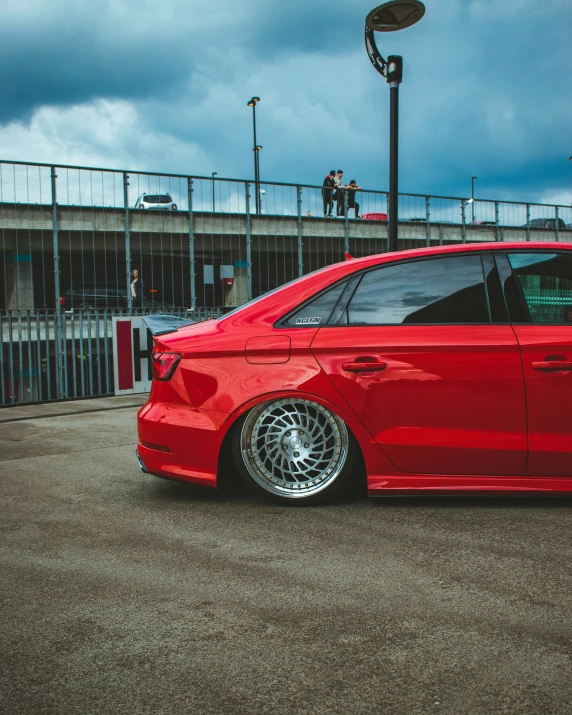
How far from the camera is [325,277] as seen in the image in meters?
4.65

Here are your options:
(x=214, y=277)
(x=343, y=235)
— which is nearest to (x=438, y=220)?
(x=343, y=235)

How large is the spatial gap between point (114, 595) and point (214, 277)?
39.1 feet

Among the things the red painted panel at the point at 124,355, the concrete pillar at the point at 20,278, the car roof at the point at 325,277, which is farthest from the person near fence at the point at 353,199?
the car roof at the point at 325,277

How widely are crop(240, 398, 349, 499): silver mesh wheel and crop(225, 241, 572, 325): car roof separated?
549 mm

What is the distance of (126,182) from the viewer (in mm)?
14562

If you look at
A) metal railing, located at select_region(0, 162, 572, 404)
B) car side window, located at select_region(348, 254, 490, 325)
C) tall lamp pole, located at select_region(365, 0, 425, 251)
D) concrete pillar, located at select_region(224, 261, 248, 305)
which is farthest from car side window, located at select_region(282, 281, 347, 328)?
concrete pillar, located at select_region(224, 261, 248, 305)

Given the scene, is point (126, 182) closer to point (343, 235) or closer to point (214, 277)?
point (214, 277)

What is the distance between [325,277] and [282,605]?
7.19 ft

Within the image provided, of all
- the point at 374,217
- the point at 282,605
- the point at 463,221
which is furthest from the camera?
the point at 463,221

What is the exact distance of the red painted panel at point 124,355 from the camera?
10.6 m

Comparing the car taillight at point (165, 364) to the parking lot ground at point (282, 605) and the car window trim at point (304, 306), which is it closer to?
the car window trim at point (304, 306)

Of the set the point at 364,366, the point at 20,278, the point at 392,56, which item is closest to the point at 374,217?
the point at 20,278

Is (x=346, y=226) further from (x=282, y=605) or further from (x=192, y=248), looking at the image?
(x=282, y=605)

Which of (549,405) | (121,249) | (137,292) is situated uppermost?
(121,249)
